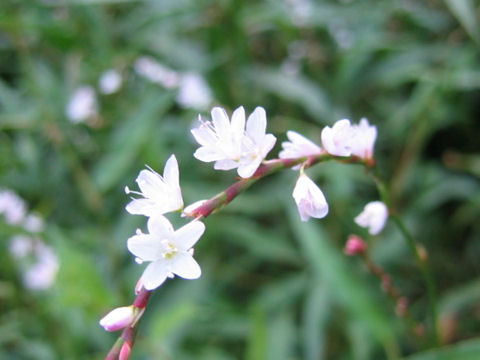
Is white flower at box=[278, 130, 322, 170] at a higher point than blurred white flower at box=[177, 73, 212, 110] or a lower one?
lower

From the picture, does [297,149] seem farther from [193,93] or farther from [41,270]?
[41,270]

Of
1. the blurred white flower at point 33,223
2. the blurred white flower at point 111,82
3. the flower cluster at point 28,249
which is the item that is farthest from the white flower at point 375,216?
the blurred white flower at point 111,82

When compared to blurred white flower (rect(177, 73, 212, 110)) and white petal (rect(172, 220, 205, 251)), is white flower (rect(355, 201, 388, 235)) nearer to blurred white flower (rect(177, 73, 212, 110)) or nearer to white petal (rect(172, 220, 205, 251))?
white petal (rect(172, 220, 205, 251))

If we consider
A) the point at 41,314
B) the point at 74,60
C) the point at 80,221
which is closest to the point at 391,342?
the point at 41,314

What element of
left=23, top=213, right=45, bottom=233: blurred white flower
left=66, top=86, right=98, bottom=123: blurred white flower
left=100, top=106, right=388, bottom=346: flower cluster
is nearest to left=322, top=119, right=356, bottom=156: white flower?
left=100, top=106, right=388, bottom=346: flower cluster

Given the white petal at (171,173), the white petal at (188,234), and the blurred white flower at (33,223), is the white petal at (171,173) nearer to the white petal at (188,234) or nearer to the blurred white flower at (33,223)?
the white petal at (188,234)
